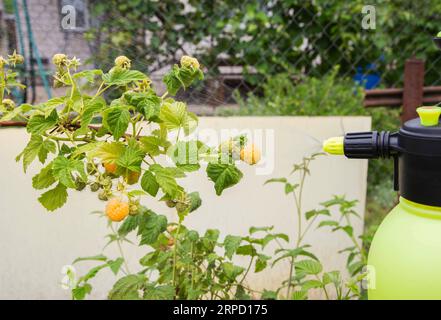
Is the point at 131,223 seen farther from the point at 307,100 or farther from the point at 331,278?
the point at 307,100

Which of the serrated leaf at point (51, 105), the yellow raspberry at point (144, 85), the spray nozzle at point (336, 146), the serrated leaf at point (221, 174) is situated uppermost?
the yellow raspberry at point (144, 85)

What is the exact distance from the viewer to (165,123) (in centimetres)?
57

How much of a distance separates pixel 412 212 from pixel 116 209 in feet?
0.89

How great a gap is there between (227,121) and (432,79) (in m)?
1.22

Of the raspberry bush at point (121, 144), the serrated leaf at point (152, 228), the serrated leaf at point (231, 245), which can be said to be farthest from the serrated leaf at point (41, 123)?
the serrated leaf at point (231, 245)

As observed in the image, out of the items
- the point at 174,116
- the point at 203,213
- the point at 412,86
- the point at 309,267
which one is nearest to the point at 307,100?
the point at 412,86

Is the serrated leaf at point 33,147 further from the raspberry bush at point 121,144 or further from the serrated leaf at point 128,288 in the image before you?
the serrated leaf at point 128,288

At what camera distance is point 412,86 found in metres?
1.59

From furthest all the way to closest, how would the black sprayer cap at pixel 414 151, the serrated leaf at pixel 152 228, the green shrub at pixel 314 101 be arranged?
the green shrub at pixel 314 101, the serrated leaf at pixel 152 228, the black sprayer cap at pixel 414 151

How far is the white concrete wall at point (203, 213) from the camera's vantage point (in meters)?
1.07

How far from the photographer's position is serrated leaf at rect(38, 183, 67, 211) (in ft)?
1.91

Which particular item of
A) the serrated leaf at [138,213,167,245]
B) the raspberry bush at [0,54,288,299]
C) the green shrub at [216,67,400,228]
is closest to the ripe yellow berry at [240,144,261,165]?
the raspberry bush at [0,54,288,299]

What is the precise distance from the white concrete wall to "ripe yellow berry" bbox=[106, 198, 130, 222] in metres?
0.45

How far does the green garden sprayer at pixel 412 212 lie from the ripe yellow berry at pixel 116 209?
0.22m
